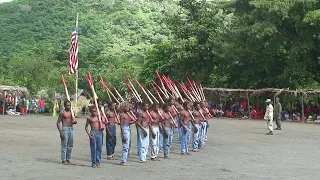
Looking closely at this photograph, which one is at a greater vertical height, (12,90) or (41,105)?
(12,90)

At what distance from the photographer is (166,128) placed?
1516 cm

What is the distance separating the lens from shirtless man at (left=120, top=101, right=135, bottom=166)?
43.9ft

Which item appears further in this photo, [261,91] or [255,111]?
[255,111]

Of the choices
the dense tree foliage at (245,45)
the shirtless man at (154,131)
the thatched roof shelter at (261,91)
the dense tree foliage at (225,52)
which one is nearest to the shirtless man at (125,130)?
the shirtless man at (154,131)

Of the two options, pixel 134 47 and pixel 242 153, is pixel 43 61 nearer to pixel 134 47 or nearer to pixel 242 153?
pixel 134 47

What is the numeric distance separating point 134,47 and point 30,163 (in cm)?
7833

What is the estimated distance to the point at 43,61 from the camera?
2392 inches

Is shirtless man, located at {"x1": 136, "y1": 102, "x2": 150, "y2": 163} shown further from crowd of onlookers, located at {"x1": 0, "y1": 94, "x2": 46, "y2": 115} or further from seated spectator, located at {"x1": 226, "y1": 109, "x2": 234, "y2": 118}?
crowd of onlookers, located at {"x1": 0, "y1": 94, "x2": 46, "y2": 115}

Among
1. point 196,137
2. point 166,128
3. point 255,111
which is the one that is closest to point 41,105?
point 255,111

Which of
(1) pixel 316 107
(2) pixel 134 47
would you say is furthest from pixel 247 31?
(2) pixel 134 47

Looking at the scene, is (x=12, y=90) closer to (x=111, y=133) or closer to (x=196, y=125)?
(x=196, y=125)

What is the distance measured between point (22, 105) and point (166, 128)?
30.4 metres

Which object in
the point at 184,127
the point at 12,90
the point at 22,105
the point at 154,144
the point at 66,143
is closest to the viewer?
the point at 66,143

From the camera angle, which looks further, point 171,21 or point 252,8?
point 171,21
